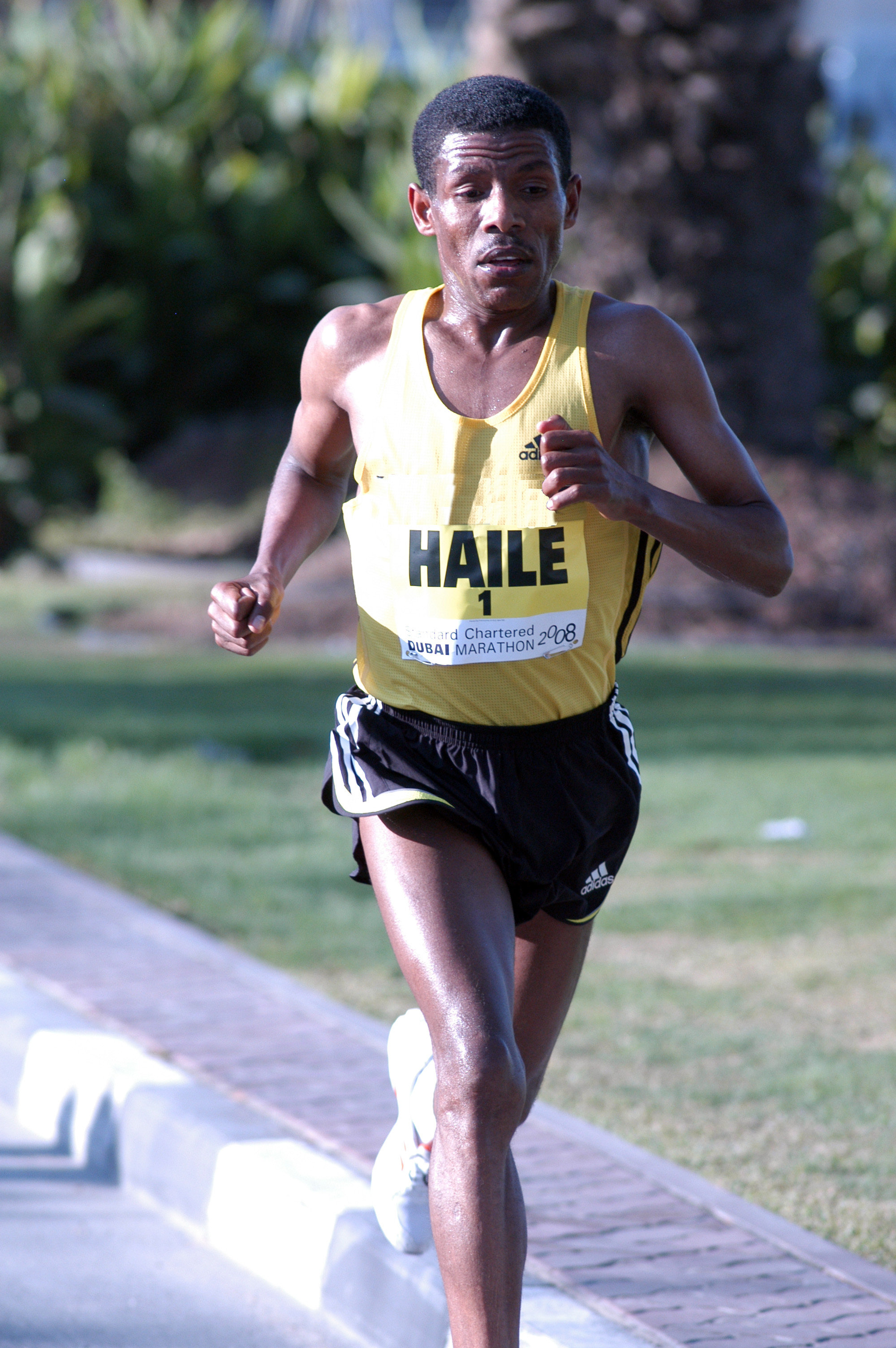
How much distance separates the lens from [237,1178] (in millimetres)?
4066

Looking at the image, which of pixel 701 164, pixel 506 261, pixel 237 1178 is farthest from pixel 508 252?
pixel 701 164

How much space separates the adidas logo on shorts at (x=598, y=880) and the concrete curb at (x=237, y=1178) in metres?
0.80

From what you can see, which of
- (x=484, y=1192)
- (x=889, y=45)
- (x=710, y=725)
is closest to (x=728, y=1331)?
(x=484, y=1192)

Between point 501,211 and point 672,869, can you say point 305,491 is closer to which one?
Result: point 501,211

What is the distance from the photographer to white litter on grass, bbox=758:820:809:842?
7.46 m

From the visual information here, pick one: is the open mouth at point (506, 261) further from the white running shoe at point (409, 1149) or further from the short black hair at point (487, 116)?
the white running shoe at point (409, 1149)

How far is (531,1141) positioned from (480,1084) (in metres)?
1.60

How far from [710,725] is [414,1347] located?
6.36 m

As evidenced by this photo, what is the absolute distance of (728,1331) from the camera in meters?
3.30

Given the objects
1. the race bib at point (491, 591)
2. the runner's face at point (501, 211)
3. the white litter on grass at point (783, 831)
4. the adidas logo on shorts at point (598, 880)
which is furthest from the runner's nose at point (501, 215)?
the white litter on grass at point (783, 831)

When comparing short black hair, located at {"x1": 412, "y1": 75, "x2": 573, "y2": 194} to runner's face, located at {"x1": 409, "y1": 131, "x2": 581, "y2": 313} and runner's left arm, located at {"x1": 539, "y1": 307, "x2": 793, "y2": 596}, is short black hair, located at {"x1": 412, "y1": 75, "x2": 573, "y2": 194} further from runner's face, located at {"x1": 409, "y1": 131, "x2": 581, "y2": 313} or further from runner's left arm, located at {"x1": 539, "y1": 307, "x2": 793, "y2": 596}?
runner's left arm, located at {"x1": 539, "y1": 307, "x2": 793, "y2": 596}

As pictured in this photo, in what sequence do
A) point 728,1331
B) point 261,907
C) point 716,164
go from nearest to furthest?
point 728,1331 → point 261,907 → point 716,164

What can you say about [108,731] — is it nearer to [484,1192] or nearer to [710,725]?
[710,725]

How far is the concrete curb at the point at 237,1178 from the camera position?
11.4 ft
